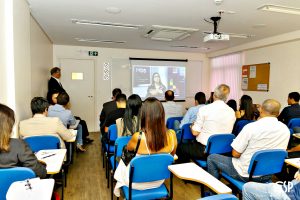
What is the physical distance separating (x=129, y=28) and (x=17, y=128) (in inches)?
112

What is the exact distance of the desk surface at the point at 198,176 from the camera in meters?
1.55

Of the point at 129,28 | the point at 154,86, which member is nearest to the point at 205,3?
the point at 129,28

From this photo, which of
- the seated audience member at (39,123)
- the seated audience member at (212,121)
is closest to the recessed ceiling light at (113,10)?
the seated audience member at (39,123)

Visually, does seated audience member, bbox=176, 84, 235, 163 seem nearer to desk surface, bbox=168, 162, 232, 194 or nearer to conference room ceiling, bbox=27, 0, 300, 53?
desk surface, bbox=168, 162, 232, 194

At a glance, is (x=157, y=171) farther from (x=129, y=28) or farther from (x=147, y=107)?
(x=129, y=28)

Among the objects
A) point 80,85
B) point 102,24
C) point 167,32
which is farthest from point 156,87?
point 102,24

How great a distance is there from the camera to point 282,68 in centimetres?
523

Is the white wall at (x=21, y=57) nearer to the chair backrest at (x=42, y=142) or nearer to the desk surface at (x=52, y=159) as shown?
the chair backrest at (x=42, y=142)

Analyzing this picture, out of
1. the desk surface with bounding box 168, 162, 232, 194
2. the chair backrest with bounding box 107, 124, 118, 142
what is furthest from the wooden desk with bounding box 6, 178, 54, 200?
the chair backrest with bounding box 107, 124, 118, 142

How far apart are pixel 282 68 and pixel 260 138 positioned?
390 cm

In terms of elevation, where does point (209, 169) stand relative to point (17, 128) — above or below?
below

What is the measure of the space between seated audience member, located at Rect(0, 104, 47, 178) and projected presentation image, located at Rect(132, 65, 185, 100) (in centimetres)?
568

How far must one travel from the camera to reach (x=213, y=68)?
7.84 metres

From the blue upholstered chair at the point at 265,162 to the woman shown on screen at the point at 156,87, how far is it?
17.7 feet
